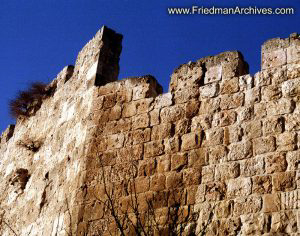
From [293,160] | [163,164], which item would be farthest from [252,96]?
[163,164]

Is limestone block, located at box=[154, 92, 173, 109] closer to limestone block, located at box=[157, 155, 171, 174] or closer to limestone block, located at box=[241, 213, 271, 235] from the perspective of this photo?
limestone block, located at box=[157, 155, 171, 174]

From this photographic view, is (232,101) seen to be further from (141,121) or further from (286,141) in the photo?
(141,121)

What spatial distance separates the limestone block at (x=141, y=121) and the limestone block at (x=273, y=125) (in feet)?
4.46

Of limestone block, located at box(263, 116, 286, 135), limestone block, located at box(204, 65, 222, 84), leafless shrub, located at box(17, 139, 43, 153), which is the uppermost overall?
limestone block, located at box(204, 65, 222, 84)

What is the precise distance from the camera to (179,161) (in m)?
6.44

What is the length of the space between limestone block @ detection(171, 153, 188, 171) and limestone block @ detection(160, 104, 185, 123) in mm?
443

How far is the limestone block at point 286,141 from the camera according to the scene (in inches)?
231

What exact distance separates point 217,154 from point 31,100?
3891 mm

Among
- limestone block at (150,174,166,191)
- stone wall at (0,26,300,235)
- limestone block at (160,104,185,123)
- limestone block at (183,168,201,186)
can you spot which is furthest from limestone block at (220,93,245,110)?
limestone block at (150,174,166,191)

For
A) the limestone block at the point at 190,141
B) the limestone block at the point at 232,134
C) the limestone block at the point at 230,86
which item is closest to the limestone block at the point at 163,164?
the limestone block at the point at 190,141

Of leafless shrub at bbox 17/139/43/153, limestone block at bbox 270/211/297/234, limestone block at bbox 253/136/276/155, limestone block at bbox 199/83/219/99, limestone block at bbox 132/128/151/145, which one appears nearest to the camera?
limestone block at bbox 270/211/297/234

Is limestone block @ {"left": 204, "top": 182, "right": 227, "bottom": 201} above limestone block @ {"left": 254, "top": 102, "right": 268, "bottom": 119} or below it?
below

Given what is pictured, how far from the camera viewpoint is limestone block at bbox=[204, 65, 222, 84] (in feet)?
22.2

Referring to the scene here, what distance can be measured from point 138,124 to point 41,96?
2.62m
